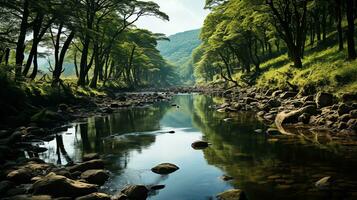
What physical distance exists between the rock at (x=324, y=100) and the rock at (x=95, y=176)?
1535cm

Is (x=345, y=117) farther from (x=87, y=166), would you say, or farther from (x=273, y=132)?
(x=87, y=166)

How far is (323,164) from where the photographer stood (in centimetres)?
1381

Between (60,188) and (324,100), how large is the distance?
17.6 m

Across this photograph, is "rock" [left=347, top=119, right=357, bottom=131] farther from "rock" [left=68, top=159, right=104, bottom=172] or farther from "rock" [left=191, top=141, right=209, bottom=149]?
"rock" [left=68, top=159, right=104, bottom=172]

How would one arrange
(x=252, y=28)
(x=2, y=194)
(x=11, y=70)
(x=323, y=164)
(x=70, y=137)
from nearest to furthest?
1. (x=2, y=194)
2. (x=323, y=164)
3. (x=70, y=137)
4. (x=11, y=70)
5. (x=252, y=28)

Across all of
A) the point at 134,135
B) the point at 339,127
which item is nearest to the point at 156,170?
the point at 134,135

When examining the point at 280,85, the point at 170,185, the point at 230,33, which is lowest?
the point at 170,185

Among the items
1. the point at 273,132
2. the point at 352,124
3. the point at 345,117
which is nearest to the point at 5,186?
the point at 273,132

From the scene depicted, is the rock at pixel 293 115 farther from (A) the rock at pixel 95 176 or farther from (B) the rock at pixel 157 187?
(A) the rock at pixel 95 176

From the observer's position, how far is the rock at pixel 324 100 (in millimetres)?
23375

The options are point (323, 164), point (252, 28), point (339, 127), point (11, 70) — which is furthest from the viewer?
point (252, 28)

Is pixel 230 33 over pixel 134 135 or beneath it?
over

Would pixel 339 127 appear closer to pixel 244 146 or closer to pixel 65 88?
pixel 244 146

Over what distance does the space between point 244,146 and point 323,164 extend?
182 inches
